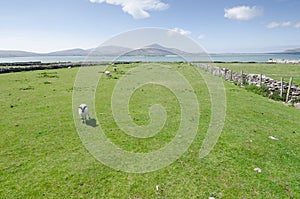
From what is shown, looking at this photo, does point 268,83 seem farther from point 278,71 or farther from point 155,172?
point 278,71

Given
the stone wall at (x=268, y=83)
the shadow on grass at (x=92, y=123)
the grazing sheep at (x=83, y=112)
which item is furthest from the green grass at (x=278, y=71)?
the grazing sheep at (x=83, y=112)

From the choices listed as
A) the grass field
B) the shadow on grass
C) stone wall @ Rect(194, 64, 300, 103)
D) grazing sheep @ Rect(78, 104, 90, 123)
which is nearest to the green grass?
stone wall @ Rect(194, 64, 300, 103)

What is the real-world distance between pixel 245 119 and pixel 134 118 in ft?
21.0

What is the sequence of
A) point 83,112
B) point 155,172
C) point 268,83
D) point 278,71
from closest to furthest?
1. point 155,172
2. point 83,112
3. point 268,83
4. point 278,71

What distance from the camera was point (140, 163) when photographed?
6816 millimetres

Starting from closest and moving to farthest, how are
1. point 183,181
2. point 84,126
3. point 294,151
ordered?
Answer: point 183,181
point 294,151
point 84,126

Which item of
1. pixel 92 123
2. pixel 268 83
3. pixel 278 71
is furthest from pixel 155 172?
pixel 278 71

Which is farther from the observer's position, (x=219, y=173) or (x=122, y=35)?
(x=122, y=35)

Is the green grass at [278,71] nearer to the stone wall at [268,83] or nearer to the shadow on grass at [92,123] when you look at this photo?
the stone wall at [268,83]

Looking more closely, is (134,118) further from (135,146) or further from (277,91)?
(277,91)

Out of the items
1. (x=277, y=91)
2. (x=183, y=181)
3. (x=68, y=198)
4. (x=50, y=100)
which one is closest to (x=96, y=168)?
(x=68, y=198)

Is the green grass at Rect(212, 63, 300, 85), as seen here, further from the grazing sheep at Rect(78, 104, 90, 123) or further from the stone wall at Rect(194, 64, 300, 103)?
the grazing sheep at Rect(78, 104, 90, 123)

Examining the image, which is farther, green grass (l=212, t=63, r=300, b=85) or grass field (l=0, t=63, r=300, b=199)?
green grass (l=212, t=63, r=300, b=85)

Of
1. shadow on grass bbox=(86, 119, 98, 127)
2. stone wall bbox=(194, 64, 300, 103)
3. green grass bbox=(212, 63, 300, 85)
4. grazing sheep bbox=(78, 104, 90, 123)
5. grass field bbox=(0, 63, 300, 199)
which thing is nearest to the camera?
grass field bbox=(0, 63, 300, 199)
